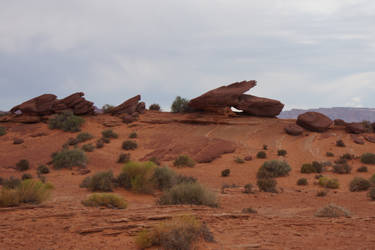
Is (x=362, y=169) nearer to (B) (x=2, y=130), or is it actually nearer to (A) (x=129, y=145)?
(A) (x=129, y=145)

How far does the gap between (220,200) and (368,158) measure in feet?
49.8

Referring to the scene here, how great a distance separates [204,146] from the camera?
25828mm

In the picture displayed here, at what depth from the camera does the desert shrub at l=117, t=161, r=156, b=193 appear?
13.5m

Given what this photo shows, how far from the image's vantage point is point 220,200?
39.3ft

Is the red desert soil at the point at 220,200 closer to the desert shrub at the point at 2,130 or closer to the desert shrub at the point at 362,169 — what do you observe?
the desert shrub at the point at 362,169

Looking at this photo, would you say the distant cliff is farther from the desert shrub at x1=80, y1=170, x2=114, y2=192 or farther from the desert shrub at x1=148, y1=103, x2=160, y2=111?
the desert shrub at x1=80, y1=170, x2=114, y2=192

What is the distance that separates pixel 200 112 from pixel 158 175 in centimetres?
2061

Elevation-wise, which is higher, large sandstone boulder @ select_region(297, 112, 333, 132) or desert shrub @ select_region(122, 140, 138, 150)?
large sandstone boulder @ select_region(297, 112, 333, 132)

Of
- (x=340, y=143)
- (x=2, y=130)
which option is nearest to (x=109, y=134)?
(x=2, y=130)

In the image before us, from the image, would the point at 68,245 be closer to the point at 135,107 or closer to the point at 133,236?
the point at 133,236

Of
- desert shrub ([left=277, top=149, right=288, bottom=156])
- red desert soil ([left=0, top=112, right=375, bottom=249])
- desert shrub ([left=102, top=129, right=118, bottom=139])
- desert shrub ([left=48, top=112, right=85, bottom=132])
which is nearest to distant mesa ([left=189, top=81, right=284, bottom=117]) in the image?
red desert soil ([left=0, top=112, right=375, bottom=249])

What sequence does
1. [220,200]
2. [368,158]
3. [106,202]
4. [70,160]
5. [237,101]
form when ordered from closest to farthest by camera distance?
[106,202], [220,200], [70,160], [368,158], [237,101]

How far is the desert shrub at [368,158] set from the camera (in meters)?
22.0

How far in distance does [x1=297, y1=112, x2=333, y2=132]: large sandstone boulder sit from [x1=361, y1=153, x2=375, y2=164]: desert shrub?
23.2 feet
